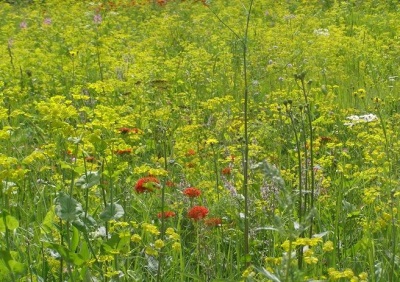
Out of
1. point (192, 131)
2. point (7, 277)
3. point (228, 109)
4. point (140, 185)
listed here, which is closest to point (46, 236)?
point (7, 277)

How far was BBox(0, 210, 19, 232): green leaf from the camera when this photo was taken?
1935 mm

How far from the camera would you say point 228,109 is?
3.95 metres

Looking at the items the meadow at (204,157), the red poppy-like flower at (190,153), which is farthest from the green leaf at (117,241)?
the red poppy-like flower at (190,153)

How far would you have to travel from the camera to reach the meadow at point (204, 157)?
209 centimetres

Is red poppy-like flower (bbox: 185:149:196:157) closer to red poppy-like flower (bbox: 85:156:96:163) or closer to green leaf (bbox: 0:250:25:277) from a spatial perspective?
red poppy-like flower (bbox: 85:156:96:163)

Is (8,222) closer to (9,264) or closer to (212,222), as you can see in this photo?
(9,264)

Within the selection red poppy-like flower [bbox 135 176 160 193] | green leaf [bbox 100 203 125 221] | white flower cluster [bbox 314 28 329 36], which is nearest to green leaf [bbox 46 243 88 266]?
green leaf [bbox 100 203 125 221]

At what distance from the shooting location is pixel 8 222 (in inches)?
77.5

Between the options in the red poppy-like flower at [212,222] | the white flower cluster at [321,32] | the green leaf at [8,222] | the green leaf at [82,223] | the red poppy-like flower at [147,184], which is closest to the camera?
the green leaf at [8,222]

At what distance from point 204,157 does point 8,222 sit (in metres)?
1.57

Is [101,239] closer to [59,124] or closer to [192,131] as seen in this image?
[59,124]

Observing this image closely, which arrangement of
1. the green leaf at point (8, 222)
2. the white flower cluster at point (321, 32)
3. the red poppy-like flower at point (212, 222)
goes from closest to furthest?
1. the green leaf at point (8, 222)
2. the red poppy-like flower at point (212, 222)
3. the white flower cluster at point (321, 32)

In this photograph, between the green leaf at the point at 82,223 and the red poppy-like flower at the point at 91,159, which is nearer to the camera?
the green leaf at the point at 82,223

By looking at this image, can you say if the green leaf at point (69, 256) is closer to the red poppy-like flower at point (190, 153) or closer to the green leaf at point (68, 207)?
the green leaf at point (68, 207)
